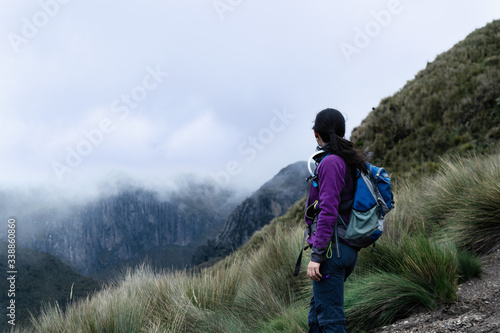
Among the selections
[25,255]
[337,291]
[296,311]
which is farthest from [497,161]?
[25,255]

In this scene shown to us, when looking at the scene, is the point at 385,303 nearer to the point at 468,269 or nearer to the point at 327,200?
the point at 468,269

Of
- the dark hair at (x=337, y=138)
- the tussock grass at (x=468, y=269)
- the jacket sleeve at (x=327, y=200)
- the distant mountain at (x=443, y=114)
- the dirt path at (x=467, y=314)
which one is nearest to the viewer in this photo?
the jacket sleeve at (x=327, y=200)

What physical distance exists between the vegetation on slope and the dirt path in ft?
0.39

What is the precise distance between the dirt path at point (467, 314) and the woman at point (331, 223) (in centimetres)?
103

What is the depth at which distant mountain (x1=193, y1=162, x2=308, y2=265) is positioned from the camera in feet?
384

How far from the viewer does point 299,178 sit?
158000 mm

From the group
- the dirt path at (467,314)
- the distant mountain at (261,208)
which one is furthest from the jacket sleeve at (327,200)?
the distant mountain at (261,208)

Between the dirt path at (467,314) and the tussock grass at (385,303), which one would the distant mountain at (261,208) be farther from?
the dirt path at (467,314)

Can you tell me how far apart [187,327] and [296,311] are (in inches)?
58.3

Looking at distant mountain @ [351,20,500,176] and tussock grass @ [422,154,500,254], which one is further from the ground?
distant mountain @ [351,20,500,176]

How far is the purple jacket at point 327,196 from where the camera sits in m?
2.32

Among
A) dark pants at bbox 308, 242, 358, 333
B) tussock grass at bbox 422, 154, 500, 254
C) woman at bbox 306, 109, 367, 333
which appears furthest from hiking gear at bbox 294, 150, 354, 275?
tussock grass at bbox 422, 154, 500, 254

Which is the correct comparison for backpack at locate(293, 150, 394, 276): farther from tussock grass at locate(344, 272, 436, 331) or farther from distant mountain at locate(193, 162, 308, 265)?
distant mountain at locate(193, 162, 308, 265)

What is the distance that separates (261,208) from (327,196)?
138033mm
